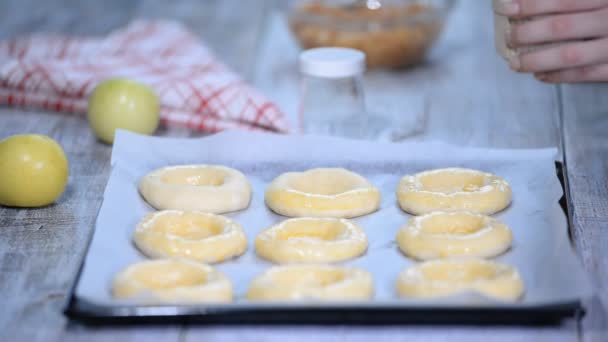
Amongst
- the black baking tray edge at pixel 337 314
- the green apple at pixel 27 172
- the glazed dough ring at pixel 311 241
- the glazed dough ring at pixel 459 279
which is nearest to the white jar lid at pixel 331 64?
the glazed dough ring at pixel 311 241

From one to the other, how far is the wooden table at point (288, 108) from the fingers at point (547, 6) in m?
0.37

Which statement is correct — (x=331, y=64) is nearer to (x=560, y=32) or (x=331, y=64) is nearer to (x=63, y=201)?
(x=560, y=32)

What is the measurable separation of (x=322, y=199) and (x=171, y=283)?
443mm

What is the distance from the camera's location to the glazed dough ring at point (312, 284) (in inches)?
50.8

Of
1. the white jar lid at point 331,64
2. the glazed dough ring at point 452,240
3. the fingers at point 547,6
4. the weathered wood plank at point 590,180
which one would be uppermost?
the fingers at point 547,6

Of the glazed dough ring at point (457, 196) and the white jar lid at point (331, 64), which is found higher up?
the white jar lid at point (331, 64)

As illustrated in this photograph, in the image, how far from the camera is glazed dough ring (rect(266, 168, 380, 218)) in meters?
1.70

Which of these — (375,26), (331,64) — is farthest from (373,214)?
(375,26)

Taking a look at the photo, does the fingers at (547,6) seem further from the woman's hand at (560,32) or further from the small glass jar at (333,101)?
the small glass jar at (333,101)

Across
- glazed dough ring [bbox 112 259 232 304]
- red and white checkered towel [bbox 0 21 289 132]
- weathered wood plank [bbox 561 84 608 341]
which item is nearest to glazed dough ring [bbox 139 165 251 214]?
glazed dough ring [bbox 112 259 232 304]

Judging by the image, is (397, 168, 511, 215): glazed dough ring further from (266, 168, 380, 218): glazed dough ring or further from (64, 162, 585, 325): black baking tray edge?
(64, 162, 585, 325): black baking tray edge

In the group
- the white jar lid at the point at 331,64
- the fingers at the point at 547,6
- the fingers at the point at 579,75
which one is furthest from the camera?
the white jar lid at the point at 331,64

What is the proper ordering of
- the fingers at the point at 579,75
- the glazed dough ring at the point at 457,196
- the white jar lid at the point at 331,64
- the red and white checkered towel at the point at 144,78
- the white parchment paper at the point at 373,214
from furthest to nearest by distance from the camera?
the red and white checkered towel at the point at 144,78
the white jar lid at the point at 331,64
the fingers at the point at 579,75
the glazed dough ring at the point at 457,196
the white parchment paper at the point at 373,214

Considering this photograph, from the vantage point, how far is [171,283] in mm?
1380
